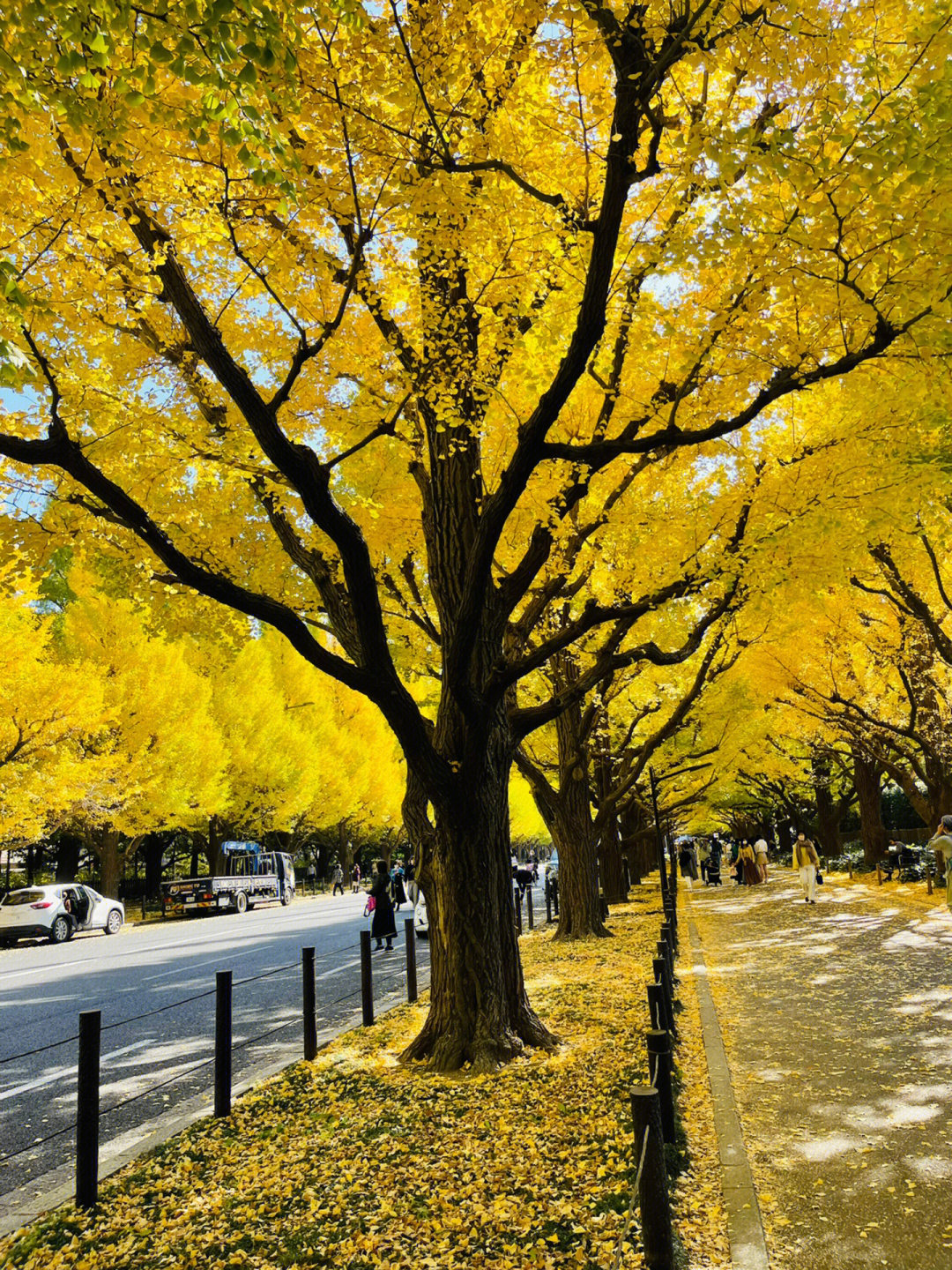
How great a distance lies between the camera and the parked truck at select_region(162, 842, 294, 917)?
93.6ft

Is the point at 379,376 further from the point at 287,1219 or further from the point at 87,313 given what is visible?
the point at 287,1219

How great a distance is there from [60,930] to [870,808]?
22.3 metres

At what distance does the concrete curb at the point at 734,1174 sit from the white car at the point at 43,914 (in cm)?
1854

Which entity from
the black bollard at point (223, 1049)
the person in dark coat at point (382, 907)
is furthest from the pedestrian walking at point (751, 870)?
the black bollard at point (223, 1049)

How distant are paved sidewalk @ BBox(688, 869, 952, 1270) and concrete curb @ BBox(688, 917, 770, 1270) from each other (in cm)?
6

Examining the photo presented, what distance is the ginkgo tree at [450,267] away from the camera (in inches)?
175

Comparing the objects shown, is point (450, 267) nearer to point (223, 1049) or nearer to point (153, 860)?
point (223, 1049)

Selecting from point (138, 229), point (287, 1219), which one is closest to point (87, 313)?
point (138, 229)

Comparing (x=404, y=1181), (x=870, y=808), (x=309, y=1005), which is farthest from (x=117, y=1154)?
(x=870, y=808)

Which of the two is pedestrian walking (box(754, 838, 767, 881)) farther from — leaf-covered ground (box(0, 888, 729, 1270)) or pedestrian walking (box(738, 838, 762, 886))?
leaf-covered ground (box(0, 888, 729, 1270))

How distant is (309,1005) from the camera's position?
722 centimetres

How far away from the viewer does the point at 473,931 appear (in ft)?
21.8

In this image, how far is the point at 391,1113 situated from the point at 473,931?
1.48m

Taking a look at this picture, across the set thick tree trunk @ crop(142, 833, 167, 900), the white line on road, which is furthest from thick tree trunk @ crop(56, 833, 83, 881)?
the white line on road
